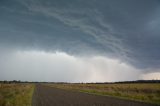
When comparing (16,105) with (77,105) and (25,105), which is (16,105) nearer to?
(25,105)

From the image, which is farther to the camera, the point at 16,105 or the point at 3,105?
the point at 16,105

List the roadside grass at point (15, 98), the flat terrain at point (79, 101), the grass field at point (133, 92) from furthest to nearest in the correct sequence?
1. the grass field at point (133, 92)
2. the roadside grass at point (15, 98)
3. the flat terrain at point (79, 101)

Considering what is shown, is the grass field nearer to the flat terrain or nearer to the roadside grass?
the flat terrain

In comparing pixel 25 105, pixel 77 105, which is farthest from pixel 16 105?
pixel 77 105

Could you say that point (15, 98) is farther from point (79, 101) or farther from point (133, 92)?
point (133, 92)

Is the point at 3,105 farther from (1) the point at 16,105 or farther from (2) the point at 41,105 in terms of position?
(2) the point at 41,105

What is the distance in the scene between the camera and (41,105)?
20031 millimetres

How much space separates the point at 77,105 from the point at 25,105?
5.19 meters

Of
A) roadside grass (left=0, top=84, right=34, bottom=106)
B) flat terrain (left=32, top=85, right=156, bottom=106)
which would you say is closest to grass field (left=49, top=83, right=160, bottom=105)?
flat terrain (left=32, top=85, right=156, bottom=106)

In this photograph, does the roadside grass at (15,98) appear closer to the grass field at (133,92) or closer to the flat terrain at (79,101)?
the flat terrain at (79,101)

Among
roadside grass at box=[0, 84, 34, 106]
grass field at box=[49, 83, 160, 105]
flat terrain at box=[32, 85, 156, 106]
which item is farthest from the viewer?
grass field at box=[49, 83, 160, 105]

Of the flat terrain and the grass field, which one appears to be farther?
the grass field

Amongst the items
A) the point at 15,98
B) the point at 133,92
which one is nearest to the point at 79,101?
the point at 15,98

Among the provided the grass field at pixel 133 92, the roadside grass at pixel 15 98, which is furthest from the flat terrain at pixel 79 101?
the grass field at pixel 133 92
